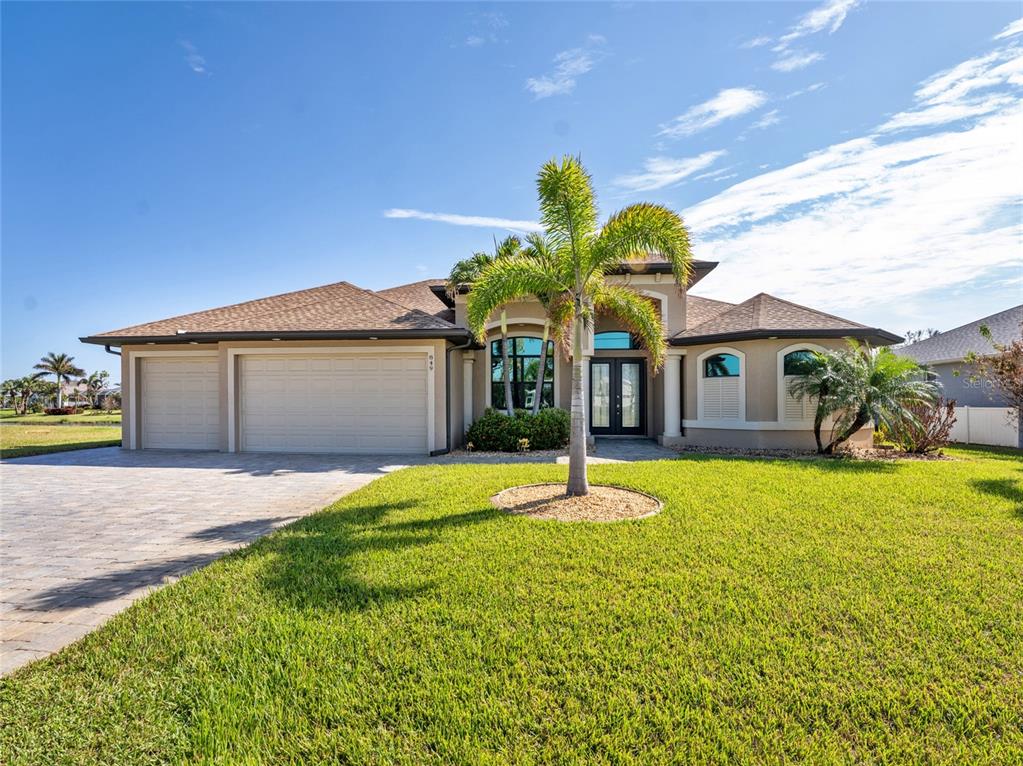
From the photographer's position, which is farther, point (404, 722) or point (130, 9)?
point (130, 9)

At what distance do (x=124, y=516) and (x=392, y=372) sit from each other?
6.70 m

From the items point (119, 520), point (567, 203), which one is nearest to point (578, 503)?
point (567, 203)

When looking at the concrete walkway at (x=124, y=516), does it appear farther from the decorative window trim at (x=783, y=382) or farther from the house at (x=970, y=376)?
the house at (x=970, y=376)

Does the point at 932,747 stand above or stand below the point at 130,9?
below

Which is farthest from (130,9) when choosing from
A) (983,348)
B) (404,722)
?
(983,348)

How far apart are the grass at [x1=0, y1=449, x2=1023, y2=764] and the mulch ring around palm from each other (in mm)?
724

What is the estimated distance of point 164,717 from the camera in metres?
2.41

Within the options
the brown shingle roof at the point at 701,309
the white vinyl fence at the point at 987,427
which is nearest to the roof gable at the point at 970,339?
the white vinyl fence at the point at 987,427

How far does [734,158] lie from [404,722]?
12.8m

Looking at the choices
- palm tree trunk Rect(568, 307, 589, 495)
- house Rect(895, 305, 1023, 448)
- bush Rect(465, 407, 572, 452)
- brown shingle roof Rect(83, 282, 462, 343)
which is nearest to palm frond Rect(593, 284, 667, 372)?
palm tree trunk Rect(568, 307, 589, 495)

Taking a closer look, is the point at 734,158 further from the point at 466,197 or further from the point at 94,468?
the point at 94,468

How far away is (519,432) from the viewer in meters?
12.5

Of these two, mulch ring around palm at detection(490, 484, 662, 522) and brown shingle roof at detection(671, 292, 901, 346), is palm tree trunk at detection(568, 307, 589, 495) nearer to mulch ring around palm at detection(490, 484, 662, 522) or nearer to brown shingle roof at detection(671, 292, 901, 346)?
mulch ring around palm at detection(490, 484, 662, 522)

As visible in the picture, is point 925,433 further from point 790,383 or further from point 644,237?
point 644,237
